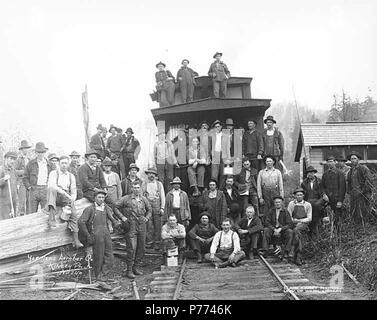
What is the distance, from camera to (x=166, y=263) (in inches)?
360

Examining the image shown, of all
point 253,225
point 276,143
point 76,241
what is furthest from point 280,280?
point 276,143

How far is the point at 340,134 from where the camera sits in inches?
631

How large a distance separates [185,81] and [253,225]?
218 inches

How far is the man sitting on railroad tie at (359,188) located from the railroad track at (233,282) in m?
1.94

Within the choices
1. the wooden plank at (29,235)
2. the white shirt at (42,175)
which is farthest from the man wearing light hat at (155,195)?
the white shirt at (42,175)

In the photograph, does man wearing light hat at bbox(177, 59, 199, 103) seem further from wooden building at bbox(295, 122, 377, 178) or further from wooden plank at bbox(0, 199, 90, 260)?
wooden plank at bbox(0, 199, 90, 260)

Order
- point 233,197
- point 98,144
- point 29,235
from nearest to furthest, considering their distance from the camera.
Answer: point 29,235 < point 233,197 < point 98,144

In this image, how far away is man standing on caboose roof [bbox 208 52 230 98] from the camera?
12766 millimetres

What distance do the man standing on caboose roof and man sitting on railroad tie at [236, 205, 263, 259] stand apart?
474 cm

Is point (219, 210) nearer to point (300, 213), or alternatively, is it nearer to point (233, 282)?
point (300, 213)

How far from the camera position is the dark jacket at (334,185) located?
9.45m

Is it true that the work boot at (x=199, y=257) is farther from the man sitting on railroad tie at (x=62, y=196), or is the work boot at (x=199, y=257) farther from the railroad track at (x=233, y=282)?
the man sitting on railroad tie at (x=62, y=196)

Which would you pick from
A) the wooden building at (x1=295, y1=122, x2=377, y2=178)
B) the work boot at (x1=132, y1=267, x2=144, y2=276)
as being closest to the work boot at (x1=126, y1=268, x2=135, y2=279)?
the work boot at (x1=132, y1=267, x2=144, y2=276)
